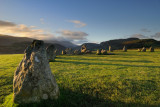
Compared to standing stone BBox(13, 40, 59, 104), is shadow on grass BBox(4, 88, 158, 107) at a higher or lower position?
lower

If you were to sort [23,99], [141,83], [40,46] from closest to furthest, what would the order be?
[23,99] < [40,46] < [141,83]

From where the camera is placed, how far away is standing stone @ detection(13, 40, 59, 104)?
14.8 ft

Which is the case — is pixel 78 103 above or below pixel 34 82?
below

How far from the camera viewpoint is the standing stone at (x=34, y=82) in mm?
4496

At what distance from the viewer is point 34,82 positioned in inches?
178

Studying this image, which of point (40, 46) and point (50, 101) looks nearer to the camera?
point (50, 101)

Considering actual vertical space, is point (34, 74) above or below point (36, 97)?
above

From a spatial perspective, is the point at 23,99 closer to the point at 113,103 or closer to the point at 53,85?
the point at 53,85

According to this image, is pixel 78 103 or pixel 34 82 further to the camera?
pixel 78 103

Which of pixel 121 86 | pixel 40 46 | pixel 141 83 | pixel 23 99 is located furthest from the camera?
pixel 141 83

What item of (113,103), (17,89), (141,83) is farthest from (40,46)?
(141,83)

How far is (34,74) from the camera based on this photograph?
4.59 metres

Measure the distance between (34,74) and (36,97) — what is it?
3.49ft

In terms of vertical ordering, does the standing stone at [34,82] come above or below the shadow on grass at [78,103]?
above
